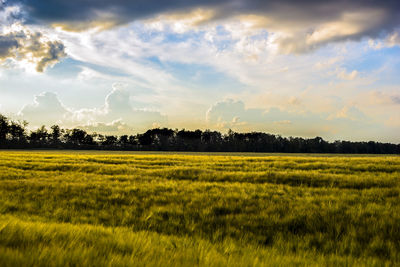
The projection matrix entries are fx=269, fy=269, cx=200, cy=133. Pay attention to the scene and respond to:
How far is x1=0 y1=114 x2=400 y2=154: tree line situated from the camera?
133750 millimetres

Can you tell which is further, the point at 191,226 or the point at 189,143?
the point at 189,143

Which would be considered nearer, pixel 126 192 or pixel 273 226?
pixel 273 226

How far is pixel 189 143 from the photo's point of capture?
151 meters

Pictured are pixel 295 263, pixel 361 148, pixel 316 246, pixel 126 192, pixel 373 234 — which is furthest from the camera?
pixel 361 148

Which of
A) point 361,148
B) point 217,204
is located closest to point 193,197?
point 217,204

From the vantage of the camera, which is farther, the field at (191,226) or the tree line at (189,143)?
the tree line at (189,143)

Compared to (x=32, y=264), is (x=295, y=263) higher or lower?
lower

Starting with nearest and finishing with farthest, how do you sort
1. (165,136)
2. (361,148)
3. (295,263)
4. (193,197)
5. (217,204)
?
(295,263), (217,204), (193,197), (361,148), (165,136)

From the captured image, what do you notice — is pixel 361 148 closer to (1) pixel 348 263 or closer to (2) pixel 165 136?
(2) pixel 165 136

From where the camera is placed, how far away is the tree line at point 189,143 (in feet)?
439

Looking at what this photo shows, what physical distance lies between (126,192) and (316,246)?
6952 millimetres

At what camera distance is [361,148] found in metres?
138

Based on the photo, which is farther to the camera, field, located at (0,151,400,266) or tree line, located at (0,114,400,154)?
tree line, located at (0,114,400,154)

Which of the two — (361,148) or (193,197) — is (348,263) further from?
(361,148)
